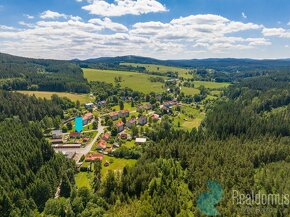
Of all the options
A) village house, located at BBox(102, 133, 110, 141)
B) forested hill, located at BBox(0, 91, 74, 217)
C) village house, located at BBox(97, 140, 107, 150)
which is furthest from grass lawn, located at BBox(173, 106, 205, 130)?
forested hill, located at BBox(0, 91, 74, 217)

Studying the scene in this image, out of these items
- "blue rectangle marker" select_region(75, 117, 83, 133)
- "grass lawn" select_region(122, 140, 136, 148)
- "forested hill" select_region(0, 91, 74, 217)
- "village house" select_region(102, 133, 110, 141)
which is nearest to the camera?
"forested hill" select_region(0, 91, 74, 217)

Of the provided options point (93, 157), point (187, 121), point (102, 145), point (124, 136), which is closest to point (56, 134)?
point (102, 145)

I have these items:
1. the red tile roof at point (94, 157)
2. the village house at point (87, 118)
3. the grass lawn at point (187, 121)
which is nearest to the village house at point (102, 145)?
the red tile roof at point (94, 157)

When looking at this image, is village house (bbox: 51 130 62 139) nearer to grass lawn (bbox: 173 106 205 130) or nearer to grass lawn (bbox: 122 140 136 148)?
grass lawn (bbox: 122 140 136 148)

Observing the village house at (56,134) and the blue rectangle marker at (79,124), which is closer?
the village house at (56,134)

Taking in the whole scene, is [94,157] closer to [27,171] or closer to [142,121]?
[27,171]

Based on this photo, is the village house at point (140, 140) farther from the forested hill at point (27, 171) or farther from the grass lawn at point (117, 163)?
the forested hill at point (27, 171)

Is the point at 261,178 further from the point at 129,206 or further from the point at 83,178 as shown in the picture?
the point at 83,178

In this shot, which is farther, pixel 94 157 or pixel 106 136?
pixel 106 136
